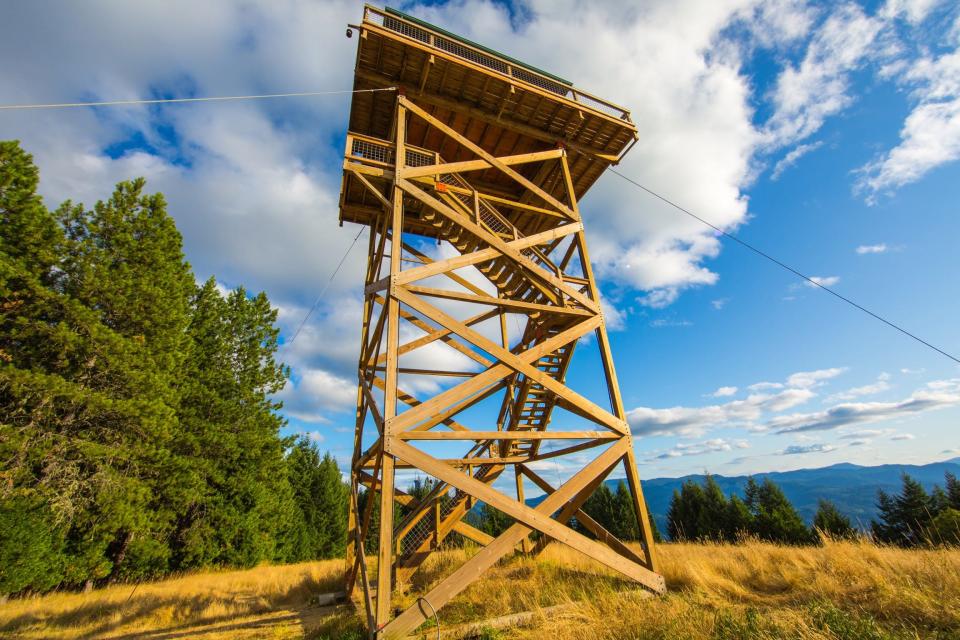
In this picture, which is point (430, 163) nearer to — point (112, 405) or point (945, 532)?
point (112, 405)

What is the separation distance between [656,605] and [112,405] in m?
15.9

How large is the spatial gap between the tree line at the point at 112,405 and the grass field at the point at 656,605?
4.43m

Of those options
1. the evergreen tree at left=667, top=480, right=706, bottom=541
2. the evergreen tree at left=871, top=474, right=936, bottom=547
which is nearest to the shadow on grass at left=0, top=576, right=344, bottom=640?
the evergreen tree at left=667, top=480, right=706, bottom=541

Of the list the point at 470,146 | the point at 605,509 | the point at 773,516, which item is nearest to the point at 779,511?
the point at 773,516

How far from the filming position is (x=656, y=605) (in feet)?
14.8

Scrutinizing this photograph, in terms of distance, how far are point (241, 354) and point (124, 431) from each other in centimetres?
814

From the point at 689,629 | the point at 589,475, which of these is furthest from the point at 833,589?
the point at 589,475

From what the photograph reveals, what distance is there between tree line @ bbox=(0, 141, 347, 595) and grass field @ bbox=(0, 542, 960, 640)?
443 centimetres

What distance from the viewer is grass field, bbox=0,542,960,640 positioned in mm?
3465

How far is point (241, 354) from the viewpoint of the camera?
70.0 feet

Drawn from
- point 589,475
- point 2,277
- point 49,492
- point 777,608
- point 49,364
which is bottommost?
point 777,608

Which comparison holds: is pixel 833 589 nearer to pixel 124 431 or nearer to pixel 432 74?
pixel 432 74

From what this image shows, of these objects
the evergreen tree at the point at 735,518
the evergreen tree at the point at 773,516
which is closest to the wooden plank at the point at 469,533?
the evergreen tree at the point at 773,516

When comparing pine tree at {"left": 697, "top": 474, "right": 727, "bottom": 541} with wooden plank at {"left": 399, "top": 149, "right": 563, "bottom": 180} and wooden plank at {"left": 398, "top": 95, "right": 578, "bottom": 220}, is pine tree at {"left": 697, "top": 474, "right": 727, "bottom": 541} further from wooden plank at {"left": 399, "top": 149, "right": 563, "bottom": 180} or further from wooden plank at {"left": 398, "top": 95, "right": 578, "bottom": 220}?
wooden plank at {"left": 399, "top": 149, "right": 563, "bottom": 180}
